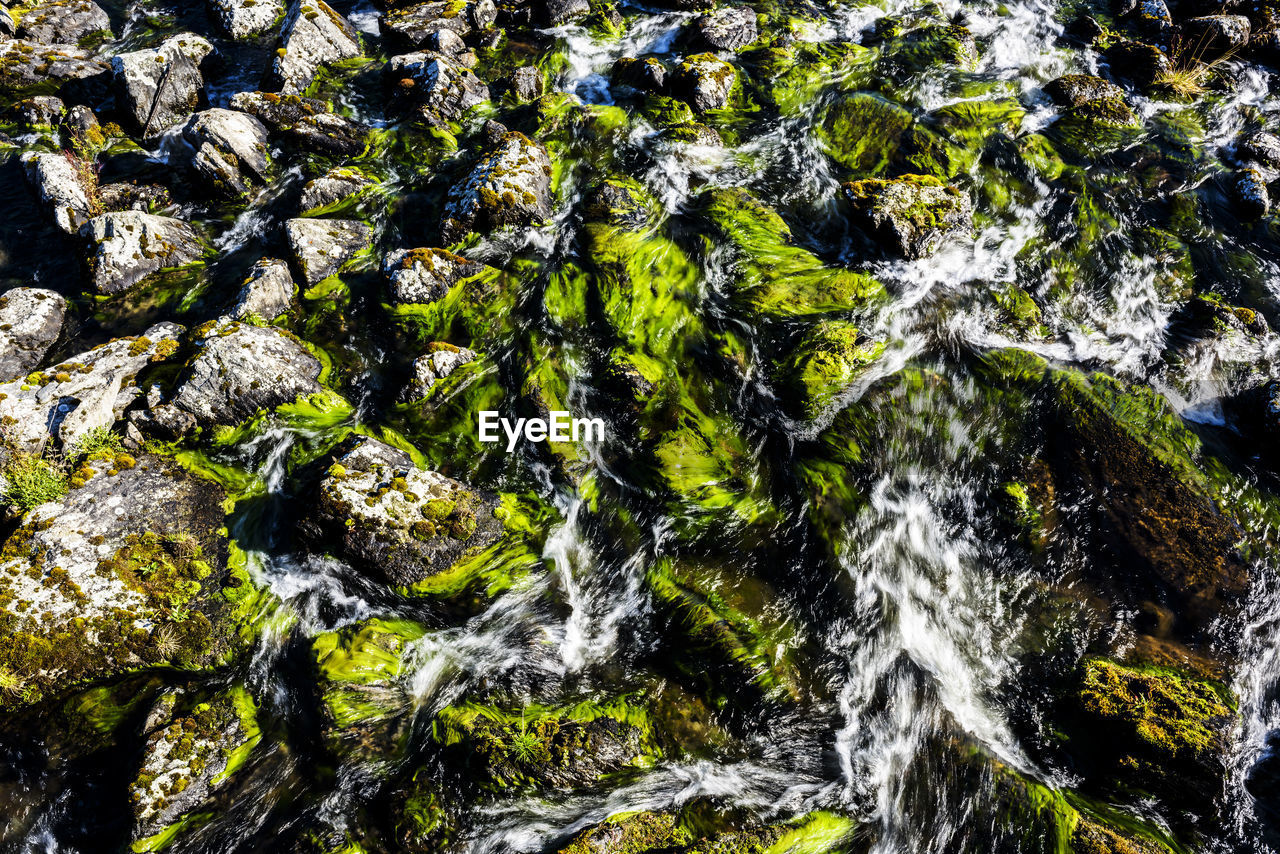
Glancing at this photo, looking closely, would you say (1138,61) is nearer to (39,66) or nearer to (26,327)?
(26,327)

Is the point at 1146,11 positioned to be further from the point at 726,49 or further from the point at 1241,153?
the point at 726,49

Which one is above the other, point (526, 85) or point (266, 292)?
point (526, 85)

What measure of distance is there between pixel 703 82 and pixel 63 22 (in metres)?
14.4

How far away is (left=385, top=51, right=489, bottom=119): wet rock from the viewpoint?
473 inches

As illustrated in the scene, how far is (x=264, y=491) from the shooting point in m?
7.64

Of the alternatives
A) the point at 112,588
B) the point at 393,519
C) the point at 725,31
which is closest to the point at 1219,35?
the point at 725,31

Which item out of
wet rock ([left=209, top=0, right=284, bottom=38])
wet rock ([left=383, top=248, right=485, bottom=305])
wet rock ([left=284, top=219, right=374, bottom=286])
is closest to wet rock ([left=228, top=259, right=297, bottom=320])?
wet rock ([left=284, top=219, right=374, bottom=286])

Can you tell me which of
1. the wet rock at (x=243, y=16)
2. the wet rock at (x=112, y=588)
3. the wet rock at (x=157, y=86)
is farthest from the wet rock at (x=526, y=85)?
the wet rock at (x=112, y=588)

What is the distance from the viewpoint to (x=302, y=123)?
11.5 metres

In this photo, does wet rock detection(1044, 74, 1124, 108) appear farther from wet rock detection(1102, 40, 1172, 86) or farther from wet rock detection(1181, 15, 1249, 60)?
wet rock detection(1181, 15, 1249, 60)

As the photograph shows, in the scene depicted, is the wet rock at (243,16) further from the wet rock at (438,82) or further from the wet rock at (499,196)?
the wet rock at (499,196)

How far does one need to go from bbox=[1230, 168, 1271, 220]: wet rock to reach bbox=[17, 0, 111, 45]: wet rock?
76.0 feet

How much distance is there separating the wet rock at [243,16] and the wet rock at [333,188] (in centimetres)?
603

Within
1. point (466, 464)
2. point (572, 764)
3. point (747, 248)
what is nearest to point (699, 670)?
point (572, 764)
